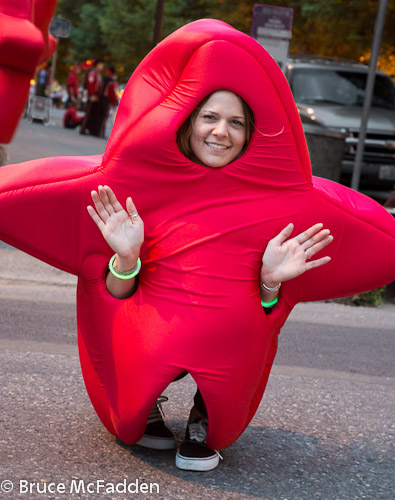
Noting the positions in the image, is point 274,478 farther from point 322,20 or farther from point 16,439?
point 322,20

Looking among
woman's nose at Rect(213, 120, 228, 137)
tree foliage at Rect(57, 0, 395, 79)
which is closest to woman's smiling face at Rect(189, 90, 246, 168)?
woman's nose at Rect(213, 120, 228, 137)

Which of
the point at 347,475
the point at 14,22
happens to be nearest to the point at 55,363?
the point at 347,475

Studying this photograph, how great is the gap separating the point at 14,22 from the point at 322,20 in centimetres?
1429

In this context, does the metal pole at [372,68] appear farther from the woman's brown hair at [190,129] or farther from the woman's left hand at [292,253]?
the woman's left hand at [292,253]

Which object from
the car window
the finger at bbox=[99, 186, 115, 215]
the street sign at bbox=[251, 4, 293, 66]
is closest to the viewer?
the finger at bbox=[99, 186, 115, 215]

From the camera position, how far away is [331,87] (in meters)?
13.0

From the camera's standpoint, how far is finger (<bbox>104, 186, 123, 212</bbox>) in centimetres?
339

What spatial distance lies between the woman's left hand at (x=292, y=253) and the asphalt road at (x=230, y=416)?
86cm

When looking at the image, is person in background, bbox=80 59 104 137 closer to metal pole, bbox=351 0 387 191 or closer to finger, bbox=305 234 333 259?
metal pole, bbox=351 0 387 191

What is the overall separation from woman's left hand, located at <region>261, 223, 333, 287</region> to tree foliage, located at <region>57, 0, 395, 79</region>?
14.5 metres

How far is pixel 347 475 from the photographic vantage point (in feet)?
12.6

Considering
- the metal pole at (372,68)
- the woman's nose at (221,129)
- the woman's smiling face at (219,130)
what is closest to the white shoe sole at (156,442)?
the woman's smiling face at (219,130)

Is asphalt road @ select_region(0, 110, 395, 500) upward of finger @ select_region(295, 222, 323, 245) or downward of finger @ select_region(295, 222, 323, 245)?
downward

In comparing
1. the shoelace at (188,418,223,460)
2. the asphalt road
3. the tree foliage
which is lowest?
the asphalt road
